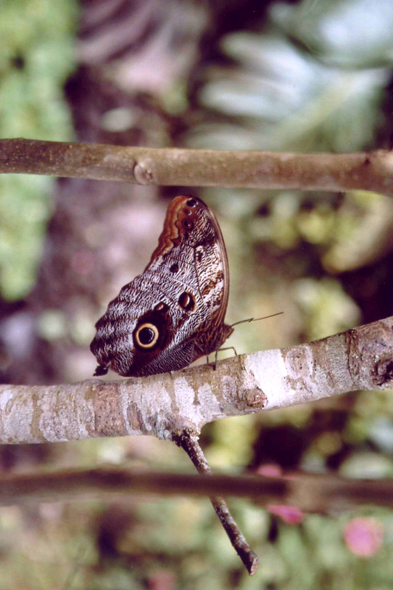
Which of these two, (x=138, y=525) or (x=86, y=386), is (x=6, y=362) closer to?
(x=138, y=525)

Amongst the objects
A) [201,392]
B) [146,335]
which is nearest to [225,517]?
[201,392]

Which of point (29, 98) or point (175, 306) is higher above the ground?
point (29, 98)

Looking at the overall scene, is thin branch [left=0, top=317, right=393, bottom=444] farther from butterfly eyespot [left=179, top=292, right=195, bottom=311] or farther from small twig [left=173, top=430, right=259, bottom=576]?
butterfly eyespot [left=179, top=292, right=195, bottom=311]

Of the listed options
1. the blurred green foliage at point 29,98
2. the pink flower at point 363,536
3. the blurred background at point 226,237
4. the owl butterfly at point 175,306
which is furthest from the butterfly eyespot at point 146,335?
the pink flower at point 363,536

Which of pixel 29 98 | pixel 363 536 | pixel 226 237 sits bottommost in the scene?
pixel 363 536

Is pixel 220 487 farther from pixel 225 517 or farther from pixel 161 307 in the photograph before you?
pixel 161 307

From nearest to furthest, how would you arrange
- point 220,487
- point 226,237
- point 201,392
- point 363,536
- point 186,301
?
point 220,487 < point 201,392 < point 186,301 < point 363,536 < point 226,237

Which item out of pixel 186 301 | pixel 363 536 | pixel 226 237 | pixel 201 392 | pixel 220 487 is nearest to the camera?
pixel 220 487
